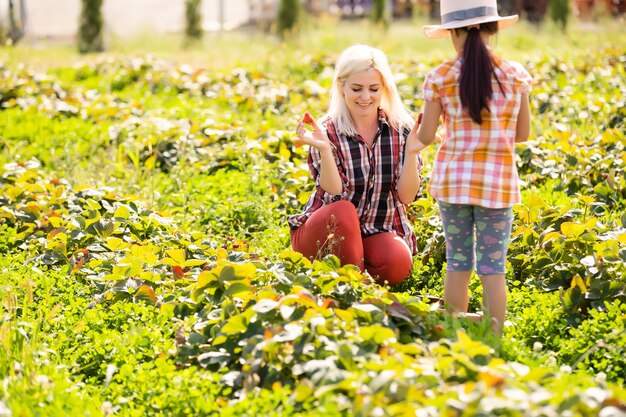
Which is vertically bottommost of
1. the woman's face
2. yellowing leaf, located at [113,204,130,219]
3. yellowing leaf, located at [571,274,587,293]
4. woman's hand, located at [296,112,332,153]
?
yellowing leaf, located at [571,274,587,293]

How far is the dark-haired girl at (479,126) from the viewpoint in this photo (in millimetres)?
3137

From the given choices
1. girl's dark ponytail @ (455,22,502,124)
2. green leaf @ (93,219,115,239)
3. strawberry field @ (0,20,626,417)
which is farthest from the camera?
green leaf @ (93,219,115,239)

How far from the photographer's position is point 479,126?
10.4 ft

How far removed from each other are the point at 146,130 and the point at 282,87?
1.86 m

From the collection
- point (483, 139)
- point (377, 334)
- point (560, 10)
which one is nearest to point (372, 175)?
point (483, 139)

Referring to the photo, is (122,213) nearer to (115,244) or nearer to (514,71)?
(115,244)

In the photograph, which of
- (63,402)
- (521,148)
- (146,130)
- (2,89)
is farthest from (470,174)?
Answer: (2,89)

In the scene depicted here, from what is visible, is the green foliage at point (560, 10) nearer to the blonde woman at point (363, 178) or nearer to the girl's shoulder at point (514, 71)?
the blonde woman at point (363, 178)

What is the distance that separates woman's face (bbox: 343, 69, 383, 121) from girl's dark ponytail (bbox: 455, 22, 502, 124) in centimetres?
95

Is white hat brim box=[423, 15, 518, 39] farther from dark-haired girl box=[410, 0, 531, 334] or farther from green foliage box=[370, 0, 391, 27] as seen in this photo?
green foliage box=[370, 0, 391, 27]

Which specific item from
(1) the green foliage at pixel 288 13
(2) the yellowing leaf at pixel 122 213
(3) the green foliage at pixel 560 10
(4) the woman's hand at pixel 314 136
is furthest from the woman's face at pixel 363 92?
(3) the green foliage at pixel 560 10

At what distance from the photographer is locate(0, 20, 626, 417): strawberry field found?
8.54 feet

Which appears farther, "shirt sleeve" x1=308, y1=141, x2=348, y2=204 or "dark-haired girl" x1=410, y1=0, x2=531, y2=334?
"shirt sleeve" x1=308, y1=141, x2=348, y2=204

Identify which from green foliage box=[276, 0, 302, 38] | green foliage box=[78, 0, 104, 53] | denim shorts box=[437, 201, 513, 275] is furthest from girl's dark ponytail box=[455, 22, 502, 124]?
green foliage box=[276, 0, 302, 38]
